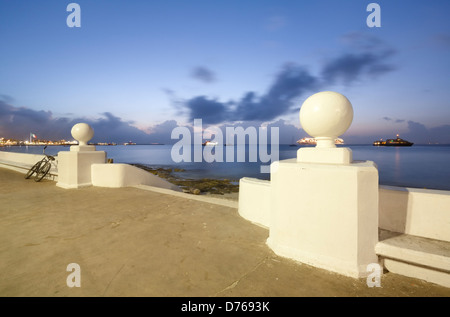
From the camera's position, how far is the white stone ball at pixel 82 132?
802cm

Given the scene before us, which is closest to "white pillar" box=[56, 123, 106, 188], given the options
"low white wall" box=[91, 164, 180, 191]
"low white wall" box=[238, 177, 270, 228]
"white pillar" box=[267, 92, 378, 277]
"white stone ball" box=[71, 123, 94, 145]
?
"white stone ball" box=[71, 123, 94, 145]

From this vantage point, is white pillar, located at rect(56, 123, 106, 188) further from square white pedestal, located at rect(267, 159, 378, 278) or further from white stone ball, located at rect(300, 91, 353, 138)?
white stone ball, located at rect(300, 91, 353, 138)

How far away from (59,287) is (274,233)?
8.94 ft

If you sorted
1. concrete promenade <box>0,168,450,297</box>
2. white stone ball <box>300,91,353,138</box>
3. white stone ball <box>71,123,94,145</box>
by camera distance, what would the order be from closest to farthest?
concrete promenade <box>0,168,450,297</box>
white stone ball <box>300,91,353,138</box>
white stone ball <box>71,123,94,145</box>

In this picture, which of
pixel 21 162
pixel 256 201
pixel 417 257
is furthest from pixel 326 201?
pixel 21 162

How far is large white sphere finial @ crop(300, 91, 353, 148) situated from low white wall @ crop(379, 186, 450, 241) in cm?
115

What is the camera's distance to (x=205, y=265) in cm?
277

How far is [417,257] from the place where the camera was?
2.45m

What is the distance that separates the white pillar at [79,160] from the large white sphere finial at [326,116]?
7.95m

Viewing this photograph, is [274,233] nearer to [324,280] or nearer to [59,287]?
[324,280]

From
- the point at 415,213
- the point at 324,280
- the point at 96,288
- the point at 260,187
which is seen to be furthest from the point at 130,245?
the point at 415,213

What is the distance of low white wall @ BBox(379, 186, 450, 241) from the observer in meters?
2.79

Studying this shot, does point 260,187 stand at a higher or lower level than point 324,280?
higher

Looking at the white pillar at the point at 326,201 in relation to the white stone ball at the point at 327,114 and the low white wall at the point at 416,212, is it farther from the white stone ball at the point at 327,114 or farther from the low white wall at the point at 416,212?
the low white wall at the point at 416,212
